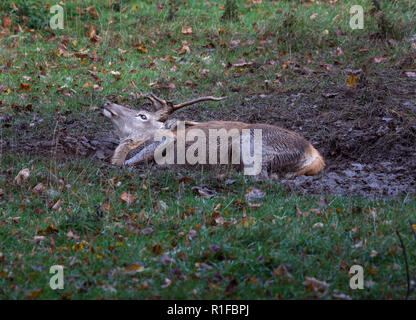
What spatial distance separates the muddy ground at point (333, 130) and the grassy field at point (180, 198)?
19 centimetres

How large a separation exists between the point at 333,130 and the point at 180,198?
3.45 meters

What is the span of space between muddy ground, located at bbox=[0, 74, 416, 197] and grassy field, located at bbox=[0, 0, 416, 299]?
19cm

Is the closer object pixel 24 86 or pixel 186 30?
pixel 24 86

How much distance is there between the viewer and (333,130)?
917 centimetres

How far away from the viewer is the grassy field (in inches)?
189

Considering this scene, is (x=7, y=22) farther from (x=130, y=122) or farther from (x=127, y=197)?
(x=127, y=197)

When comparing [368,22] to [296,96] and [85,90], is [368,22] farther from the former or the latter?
[85,90]

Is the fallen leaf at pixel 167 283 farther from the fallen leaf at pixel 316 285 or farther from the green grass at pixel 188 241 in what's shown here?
→ the fallen leaf at pixel 316 285

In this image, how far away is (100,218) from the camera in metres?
5.85

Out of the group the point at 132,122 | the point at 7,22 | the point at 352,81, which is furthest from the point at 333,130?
the point at 7,22

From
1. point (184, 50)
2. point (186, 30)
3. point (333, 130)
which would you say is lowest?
point (333, 130)

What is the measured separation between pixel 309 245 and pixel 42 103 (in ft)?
21.1

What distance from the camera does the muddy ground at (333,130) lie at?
7281 mm

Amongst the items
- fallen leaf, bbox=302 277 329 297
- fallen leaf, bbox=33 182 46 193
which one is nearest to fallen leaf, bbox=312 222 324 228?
fallen leaf, bbox=302 277 329 297
